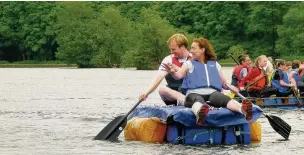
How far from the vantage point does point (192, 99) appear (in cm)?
1365

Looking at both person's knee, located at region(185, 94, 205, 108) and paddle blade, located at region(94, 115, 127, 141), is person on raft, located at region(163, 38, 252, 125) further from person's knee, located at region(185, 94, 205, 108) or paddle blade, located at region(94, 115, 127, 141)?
paddle blade, located at region(94, 115, 127, 141)

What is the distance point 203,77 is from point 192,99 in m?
0.45

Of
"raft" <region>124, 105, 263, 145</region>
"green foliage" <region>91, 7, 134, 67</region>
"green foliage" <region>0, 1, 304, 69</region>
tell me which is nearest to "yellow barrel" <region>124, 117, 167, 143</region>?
"raft" <region>124, 105, 263, 145</region>

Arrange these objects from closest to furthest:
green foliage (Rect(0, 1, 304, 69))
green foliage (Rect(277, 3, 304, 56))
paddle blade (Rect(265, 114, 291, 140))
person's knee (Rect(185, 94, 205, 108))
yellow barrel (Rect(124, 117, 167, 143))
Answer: person's knee (Rect(185, 94, 205, 108)) → yellow barrel (Rect(124, 117, 167, 143)) → paddle blade (Rect(265, 114, 291, 140)) → green foliage (Rect(0, 1, 304, 69)) → green foliage (Rect(277, 3, 304, 56))

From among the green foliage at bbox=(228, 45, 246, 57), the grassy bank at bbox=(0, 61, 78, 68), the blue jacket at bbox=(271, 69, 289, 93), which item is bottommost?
the grassy bank at bbox=(0, 61, 78, 68)

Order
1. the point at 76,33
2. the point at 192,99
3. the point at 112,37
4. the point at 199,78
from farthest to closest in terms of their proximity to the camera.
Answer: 1. the point at 76,33
2. the point at 112,37
3. the point at 199,78
4. the point at 192,99

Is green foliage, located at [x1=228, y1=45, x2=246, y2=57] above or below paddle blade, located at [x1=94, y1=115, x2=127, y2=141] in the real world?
below

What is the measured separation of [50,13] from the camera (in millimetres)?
108188

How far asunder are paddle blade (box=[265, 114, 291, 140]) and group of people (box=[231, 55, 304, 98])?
8.19 metres

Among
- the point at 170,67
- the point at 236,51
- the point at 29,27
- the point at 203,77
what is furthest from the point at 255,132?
the point at 29,27

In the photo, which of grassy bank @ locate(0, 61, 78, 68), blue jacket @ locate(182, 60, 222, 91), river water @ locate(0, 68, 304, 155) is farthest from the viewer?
grassy bank @ locate(0, 61, 78, 68)

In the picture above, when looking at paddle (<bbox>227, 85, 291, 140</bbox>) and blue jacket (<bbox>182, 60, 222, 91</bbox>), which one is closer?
blue jacket (<bbox>182, 60, 222, 91</bbox>)

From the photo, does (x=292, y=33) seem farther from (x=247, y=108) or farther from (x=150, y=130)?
(x=247, y=108)

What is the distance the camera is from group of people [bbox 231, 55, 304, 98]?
23.5 metres
